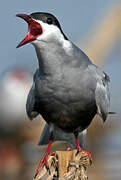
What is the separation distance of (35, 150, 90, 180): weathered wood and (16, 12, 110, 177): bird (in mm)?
135

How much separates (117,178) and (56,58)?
181 inches

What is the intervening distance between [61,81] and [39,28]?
357 mm

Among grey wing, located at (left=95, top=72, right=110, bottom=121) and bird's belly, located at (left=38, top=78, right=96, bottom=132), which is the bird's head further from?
grey wing, located at (left=95, top=72, right=110, bottom=121)

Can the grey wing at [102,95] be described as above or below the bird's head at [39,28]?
below

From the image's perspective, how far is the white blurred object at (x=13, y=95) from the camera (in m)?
6.96

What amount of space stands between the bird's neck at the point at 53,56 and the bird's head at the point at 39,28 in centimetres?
6

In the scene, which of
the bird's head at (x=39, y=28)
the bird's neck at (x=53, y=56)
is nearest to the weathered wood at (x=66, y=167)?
the bird's neck at (x=53, y=56)

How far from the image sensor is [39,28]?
113 inches

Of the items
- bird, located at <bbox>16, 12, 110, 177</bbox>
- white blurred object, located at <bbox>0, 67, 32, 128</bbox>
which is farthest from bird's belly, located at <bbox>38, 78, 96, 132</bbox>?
white blurred object, located at <bbox>0, 67, 32, 128</bbox>

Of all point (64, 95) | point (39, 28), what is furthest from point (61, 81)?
point (39, 28)

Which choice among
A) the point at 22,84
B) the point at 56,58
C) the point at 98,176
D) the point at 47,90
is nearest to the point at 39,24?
the point at 56,58

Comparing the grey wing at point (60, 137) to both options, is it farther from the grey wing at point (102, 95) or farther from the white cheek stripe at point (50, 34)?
the white cheek stripe at point (50, 34)

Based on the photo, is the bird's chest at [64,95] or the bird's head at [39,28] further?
the bird's chest at [64,95]

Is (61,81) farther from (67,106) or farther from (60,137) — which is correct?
(60,137)
